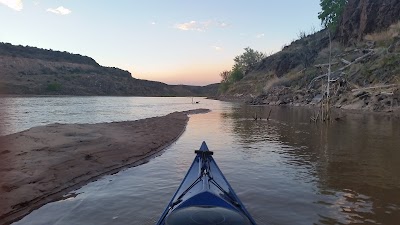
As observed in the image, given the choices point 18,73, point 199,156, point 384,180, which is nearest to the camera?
point 199,156

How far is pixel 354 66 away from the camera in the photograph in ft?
195

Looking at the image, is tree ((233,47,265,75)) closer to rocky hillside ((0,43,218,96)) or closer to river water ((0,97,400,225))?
rocky hillside ((0,43,218,96))

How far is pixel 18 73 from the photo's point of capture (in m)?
153

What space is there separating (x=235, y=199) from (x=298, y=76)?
82448 mm

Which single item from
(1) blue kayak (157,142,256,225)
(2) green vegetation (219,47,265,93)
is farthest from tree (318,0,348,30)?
(1) blue kayak (157,142,256,225)

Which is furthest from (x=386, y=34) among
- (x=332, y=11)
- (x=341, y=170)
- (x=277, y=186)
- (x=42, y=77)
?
(x=42, y=77)

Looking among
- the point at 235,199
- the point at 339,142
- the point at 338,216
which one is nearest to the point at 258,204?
the point at 338,216

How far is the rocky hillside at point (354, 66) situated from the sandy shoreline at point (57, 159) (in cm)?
2444

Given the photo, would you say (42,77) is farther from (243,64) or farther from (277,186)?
(277,186)

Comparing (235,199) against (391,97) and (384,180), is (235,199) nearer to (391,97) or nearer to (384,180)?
(384,180)

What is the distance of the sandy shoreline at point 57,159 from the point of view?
1034 centimetres

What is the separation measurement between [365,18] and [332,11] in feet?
101

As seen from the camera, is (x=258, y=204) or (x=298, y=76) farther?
(x=298, y=76)

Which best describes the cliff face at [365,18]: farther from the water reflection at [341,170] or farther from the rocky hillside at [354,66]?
the water reflection at [341,170]
